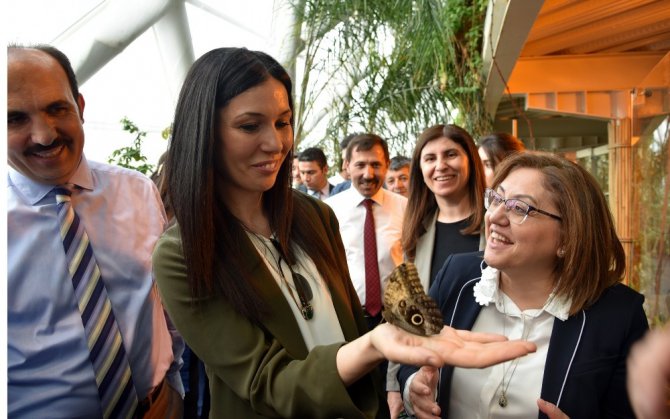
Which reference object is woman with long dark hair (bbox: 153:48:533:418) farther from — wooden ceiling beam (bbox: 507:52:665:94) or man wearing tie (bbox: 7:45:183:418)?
wooden ceiling beam (bbox: 507:52:665:94)

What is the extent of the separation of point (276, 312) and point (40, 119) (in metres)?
0.77

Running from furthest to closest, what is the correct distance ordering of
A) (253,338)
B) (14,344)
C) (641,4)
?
(641,4) < (14,344) < (253,338)

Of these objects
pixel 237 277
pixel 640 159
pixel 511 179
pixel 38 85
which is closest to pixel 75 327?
pixel 237 277

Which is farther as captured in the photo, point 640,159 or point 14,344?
point 640,159

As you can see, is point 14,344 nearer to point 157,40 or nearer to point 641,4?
point 641,4

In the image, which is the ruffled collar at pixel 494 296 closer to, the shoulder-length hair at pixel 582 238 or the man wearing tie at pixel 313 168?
the shoulder-length hair at pixel 582 238

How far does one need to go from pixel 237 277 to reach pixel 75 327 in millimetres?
515

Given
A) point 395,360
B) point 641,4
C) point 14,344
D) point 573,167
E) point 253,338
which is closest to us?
point 395,360

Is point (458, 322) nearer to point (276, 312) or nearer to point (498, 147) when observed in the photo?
point (276, 312)

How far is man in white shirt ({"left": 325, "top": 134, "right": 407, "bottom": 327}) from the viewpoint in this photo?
3834mm

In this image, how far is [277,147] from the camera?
1379 millimetres

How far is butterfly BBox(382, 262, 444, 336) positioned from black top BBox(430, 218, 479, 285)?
191 centimetres

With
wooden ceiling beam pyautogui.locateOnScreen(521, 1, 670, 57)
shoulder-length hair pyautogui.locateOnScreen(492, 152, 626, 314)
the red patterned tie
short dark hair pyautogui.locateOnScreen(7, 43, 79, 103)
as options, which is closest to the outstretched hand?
shoulder-length hair pyautogui.locateOnScreen(492, 152, 626, 314)

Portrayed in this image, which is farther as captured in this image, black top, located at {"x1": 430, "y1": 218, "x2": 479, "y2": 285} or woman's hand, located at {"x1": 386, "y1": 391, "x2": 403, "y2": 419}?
black top, located at {"x1": 430, "y1": 218, "x2": 479, "y2": 285}
